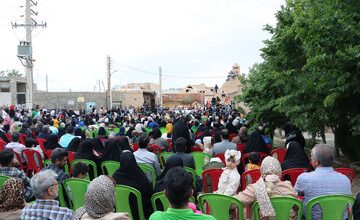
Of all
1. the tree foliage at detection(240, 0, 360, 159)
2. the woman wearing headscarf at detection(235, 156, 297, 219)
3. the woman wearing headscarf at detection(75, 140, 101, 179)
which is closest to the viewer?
the woman wearing headscarf at detection(235, 156, 297, 219)

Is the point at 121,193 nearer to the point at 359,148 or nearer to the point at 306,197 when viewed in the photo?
the point at 306,197

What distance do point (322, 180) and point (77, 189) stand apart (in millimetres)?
2946

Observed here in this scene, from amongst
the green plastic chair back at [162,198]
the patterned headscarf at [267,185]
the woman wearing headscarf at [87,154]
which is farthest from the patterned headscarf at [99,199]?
the woman wearing headscarf at [87,154]

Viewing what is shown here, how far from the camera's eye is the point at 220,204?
4297 millimetres

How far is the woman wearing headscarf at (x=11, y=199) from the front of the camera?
389cm

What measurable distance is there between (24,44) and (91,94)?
19579mm

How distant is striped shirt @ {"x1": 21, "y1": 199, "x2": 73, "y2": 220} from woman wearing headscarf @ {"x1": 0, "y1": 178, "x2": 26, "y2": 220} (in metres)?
0.44

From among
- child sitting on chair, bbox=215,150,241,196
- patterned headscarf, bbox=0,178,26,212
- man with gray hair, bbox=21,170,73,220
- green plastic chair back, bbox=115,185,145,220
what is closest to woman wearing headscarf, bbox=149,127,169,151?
child sitting on chair, bbox=215,150,241,196

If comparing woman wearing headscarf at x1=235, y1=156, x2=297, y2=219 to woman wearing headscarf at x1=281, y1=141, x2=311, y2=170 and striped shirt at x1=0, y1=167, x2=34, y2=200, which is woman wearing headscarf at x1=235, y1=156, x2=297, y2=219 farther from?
striped shirt at x1=0, y1=167, x2=34, y2=200

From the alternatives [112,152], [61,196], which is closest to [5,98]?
[112,152]

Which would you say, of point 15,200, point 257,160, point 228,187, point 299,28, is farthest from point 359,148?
point 15,200

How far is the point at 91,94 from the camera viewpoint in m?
52.3

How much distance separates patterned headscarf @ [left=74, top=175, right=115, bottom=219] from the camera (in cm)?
301

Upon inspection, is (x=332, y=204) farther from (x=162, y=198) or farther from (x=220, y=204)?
(x=162, y=198)
